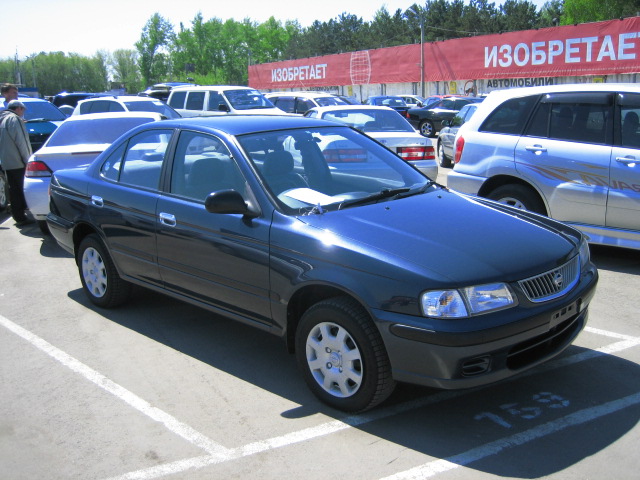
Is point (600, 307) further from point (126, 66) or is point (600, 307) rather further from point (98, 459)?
point (126, 66)

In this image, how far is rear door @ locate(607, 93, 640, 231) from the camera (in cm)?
667

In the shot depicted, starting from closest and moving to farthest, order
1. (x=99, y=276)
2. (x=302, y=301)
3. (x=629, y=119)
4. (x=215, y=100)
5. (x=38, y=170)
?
(x=302, y=301) < (x=99, y=276) < (x=629, y=119) < (x=38, y=170) < (x=215, y=100)

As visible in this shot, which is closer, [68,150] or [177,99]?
[68,150]

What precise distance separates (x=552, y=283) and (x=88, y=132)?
23.9 feet

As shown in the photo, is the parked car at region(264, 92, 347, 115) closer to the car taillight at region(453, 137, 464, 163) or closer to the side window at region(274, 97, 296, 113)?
the side window at region(274, 97, 296, 113)

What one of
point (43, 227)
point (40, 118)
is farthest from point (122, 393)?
point (40, 118)

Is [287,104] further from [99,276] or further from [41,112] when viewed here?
[99,276]

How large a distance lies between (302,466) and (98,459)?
111 cm

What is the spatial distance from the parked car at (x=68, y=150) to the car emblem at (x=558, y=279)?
6.64 m

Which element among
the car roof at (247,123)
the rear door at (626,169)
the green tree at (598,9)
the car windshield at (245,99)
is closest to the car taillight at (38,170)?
the car roof at (247,123)

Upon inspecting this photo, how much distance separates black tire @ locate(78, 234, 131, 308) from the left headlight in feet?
10.8

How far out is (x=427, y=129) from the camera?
26.2m

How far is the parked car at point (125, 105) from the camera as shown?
1405 cm

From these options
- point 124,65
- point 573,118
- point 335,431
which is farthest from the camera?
point 124,65
